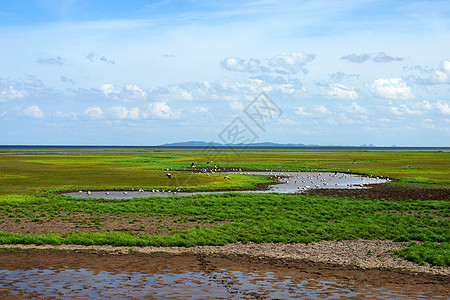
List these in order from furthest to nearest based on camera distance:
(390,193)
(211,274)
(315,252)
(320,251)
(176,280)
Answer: (390,193) < (320,251) < (315,252) < (211,274) < (176,280)

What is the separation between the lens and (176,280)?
13758mm

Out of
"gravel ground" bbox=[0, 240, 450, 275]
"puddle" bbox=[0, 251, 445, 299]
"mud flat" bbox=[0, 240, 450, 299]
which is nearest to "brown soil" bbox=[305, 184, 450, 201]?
"gravel ground" bbox=[0, 240, 450, 275]

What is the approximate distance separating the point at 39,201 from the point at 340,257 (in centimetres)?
2046

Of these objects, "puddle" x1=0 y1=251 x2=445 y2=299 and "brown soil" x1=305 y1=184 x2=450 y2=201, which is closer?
"puddle" x1=0 y1=251 x2=445 y2=299

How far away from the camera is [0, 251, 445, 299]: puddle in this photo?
1244 cm

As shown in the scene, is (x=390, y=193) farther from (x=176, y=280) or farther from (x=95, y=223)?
(x=176, y=280)

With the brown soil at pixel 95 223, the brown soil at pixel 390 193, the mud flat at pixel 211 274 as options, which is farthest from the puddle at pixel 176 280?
the brown soil at pixel 390 193

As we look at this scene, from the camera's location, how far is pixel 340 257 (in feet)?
54.7

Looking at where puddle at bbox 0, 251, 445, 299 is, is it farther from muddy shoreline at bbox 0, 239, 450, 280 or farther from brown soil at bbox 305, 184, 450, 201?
brown soil at bbox 305, 184, 450, 201

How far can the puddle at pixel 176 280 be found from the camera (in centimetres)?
1244

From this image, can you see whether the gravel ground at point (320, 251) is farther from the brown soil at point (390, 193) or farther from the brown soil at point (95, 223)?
the brown soil at point (390, 193)

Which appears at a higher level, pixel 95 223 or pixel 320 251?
pixel 95 223

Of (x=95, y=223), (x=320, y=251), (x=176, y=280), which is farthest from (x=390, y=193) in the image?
(x=176, y=280)

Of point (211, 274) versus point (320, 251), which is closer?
point (211, 274)
